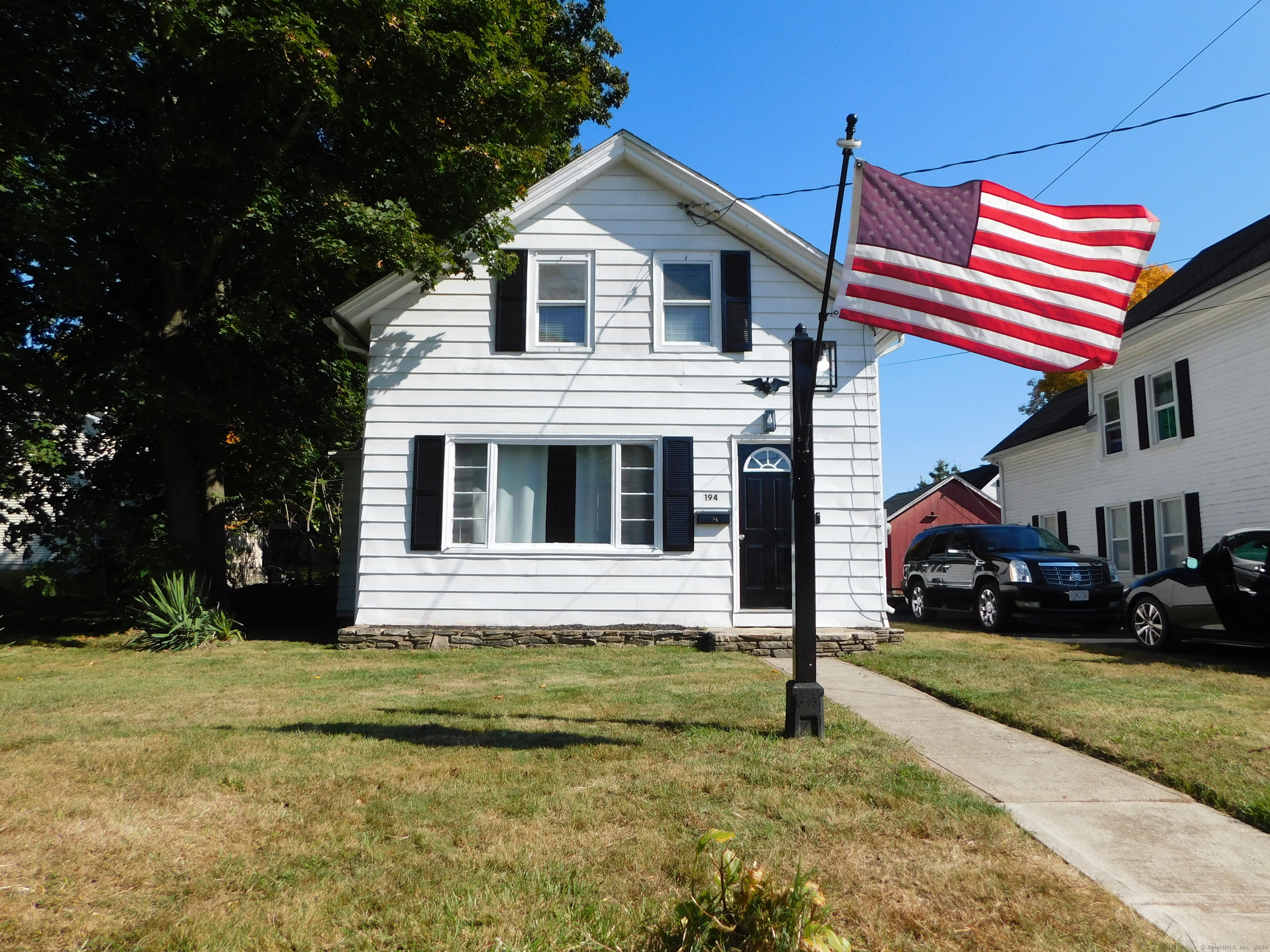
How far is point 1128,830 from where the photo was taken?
3.72 metres

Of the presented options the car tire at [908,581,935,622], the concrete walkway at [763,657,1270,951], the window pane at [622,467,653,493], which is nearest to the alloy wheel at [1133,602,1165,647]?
the car tire at [908,581,935,622]

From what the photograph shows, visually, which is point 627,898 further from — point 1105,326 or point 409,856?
point 1105,326

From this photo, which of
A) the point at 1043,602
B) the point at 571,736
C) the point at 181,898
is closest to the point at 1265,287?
the point at 1043,602

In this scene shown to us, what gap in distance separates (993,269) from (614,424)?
673 centimetres

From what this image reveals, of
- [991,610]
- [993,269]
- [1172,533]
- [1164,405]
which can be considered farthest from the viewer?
[1164,405]

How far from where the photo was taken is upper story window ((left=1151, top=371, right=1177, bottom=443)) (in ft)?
57.6

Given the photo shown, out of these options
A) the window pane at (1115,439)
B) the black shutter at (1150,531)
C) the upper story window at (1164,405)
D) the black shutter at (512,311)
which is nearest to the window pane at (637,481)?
the black shutter at (512,311)

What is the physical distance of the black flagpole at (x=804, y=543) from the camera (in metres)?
5.25

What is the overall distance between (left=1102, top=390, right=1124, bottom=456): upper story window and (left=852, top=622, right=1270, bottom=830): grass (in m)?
9.77

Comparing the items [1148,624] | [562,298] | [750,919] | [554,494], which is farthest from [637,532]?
[750,919]

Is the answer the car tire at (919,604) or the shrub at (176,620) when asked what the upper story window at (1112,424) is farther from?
the shrub at (176,620)

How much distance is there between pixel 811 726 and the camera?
208 inches

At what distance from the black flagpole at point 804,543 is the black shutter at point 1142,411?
1596 cm

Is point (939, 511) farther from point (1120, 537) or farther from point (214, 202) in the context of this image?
point (214, 202)
